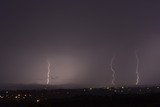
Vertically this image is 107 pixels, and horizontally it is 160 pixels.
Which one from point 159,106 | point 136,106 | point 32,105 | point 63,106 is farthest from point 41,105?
point 63,106

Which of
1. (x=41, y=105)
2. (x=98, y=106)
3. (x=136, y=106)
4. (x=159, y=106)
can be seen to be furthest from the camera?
(x=98, y=106)

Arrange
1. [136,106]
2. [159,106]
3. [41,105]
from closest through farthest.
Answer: [41,105], [159,106], [136,106]

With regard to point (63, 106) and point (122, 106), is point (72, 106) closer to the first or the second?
point (63, 106)

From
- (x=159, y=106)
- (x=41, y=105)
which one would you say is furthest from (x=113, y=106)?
(x=41, y=105)

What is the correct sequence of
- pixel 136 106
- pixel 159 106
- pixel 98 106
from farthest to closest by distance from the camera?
pixel 98 106 < pixel 136 106 < pixel 159 106

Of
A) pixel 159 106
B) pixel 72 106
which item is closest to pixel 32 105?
pixel 159 106

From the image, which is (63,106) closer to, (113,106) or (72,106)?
(72,106)

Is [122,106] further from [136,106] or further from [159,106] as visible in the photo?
[159,106]

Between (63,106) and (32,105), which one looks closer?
(32,105)
